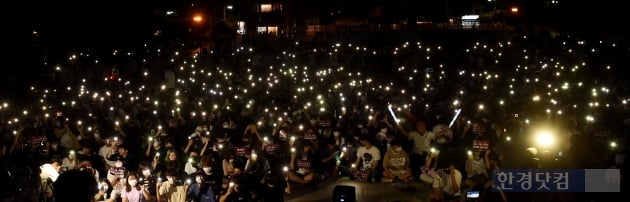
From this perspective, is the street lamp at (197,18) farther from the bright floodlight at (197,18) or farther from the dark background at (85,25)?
the dark background at (85,25)

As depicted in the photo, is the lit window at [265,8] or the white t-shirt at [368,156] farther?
the lit window at [265,8]

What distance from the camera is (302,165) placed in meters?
10.1

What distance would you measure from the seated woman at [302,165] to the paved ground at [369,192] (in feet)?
0.51

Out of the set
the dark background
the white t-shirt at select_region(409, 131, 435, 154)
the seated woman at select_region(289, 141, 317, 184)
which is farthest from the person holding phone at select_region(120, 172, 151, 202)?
the dark background

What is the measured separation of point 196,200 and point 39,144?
3.96 meters

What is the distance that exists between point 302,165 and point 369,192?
1225 mm

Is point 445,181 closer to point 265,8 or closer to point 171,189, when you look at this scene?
point 171,189

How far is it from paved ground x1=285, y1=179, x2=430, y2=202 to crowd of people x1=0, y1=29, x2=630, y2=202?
15 centimetres

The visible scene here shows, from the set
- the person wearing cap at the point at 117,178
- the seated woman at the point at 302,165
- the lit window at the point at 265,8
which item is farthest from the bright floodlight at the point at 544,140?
the lit window at the point at 265,8

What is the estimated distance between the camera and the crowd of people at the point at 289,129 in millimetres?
8391

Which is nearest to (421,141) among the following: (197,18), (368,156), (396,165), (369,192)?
(396,165)

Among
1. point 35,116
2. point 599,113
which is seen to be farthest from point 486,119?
point 35,116

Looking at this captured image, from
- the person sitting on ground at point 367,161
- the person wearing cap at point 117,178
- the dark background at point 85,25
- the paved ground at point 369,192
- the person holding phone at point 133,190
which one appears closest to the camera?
the person holding phone at point 133,190

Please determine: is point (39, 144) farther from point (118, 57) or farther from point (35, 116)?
point (118, 57)
